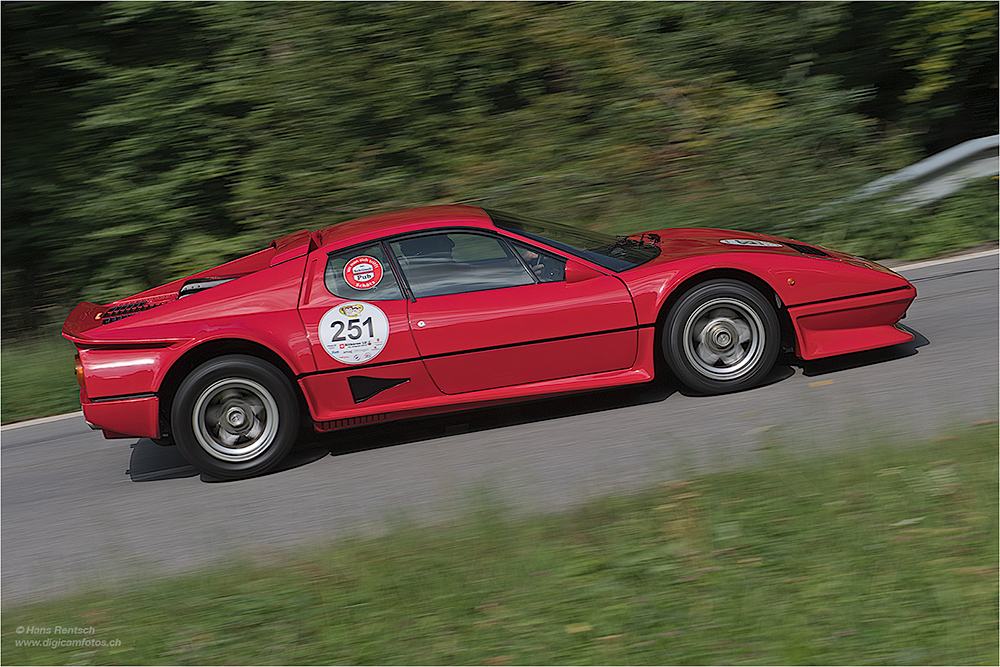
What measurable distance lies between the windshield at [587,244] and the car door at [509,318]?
0.15m

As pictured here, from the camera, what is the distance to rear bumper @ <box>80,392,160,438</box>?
17.1 ft

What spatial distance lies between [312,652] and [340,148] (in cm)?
809

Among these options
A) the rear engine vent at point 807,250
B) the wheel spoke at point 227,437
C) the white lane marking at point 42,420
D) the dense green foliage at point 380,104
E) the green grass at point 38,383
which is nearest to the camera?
the wheel spoke at point 227,437

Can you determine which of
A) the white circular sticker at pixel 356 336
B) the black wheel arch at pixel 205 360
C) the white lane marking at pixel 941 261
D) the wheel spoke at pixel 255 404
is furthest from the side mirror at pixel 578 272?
the white lane marking at pixel 941 261

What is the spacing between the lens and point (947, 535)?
348 cm

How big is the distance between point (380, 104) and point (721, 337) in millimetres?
6558

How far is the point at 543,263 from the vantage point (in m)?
5.44

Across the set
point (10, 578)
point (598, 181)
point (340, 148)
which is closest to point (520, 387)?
point (10, 578)

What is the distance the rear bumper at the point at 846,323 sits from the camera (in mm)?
5383

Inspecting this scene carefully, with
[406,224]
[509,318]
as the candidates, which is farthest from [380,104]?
[509,318]

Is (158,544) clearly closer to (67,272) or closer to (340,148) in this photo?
(340,148)

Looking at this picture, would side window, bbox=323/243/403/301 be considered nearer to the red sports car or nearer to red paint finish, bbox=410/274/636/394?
the red sports car

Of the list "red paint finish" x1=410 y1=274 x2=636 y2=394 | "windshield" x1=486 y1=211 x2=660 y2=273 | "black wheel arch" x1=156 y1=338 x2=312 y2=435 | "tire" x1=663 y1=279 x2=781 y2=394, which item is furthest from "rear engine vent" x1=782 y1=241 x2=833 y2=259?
"black wheel arch" x1=156 y1=338 x2=312 y2=435

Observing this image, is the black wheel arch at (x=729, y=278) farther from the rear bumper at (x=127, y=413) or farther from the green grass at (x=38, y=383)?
the green grass at (x=38, y=383)
